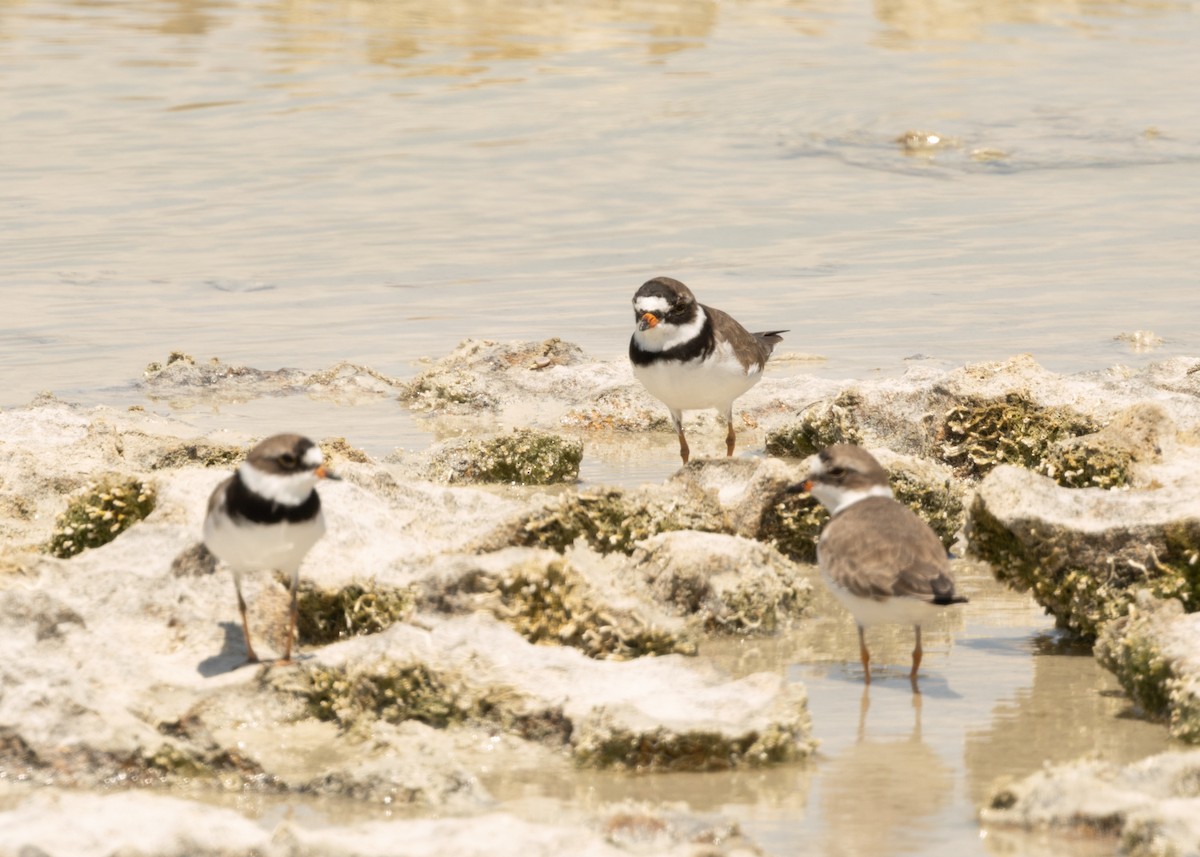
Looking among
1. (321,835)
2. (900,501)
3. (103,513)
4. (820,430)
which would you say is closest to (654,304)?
(820,430)

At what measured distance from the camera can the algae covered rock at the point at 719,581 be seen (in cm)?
748

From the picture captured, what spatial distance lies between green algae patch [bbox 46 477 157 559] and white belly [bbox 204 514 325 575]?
4.91ft

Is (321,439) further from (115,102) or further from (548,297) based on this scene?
(115,102)

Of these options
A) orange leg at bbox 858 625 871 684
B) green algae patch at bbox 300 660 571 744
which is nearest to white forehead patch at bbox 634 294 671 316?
orange leg at bbox 858 625 871 684

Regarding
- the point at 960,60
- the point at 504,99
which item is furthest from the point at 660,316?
the point at 960,60

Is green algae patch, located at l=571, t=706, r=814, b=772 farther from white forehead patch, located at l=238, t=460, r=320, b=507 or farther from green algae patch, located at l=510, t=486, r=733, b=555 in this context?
green algae patch, located at l=510, t=486, r=733, b=555

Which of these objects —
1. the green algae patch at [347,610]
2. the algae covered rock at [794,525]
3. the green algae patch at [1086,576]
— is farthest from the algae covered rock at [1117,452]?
the green algae patch at [347,610]

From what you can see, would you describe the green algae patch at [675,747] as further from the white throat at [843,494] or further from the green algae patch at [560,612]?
the white throat at [843,494]

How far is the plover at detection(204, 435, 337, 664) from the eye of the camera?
6.43 metres

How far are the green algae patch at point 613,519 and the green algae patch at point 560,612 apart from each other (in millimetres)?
798

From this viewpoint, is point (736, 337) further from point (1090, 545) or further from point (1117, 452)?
point (1090, 545)

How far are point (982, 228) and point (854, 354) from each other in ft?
18.7

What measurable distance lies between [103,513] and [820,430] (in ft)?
15.4

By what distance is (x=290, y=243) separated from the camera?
19188 mm
